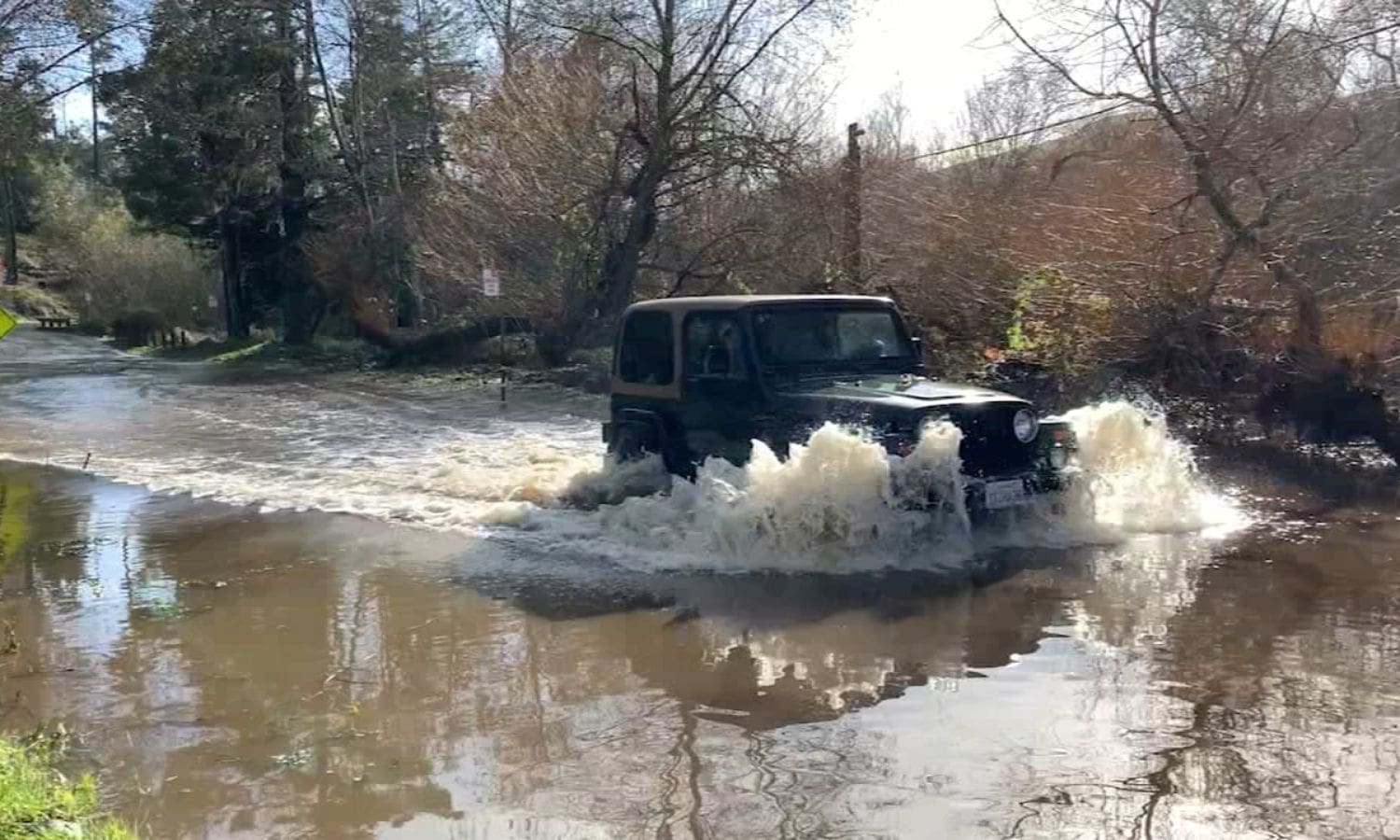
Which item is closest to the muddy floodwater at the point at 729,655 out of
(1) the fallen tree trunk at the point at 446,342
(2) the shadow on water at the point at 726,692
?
(2) the shadow on water at the point at 726,692

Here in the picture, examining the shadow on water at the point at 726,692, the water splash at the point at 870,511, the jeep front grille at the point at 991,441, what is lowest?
the shadow on water at the point at 726,692

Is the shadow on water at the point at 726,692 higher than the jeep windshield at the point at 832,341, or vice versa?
the jeep windshield at the point at 832,341

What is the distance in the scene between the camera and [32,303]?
67.2 meters

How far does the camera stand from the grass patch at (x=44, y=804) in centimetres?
382

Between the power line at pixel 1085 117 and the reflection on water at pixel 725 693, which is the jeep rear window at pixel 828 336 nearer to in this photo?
the reflection on water at pixel 725 693

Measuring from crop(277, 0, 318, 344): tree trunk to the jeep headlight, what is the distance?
112 ft

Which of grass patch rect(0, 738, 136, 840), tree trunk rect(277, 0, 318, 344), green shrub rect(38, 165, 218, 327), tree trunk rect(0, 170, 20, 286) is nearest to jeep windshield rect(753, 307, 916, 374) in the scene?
grass patch rect(0, 738, 136, 840)

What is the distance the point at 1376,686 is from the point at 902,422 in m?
3.23

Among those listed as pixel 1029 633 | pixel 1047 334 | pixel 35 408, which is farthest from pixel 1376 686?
pixel 35 408

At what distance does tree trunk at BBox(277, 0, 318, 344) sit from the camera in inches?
1565

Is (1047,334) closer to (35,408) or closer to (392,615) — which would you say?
(392,615)

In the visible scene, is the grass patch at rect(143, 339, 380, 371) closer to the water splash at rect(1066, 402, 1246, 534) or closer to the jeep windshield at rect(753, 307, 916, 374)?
the jeep windshield at rect(753, 307, 916, 374)

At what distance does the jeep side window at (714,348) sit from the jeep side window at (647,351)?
237 mm

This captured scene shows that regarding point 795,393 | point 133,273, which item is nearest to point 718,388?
point 795,393
